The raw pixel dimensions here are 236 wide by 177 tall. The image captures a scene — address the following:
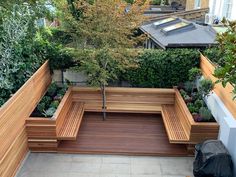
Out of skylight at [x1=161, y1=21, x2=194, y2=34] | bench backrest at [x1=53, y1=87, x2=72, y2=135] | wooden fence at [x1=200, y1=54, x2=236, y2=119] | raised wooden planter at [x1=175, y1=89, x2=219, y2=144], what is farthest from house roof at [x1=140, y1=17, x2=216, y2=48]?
bench backrest at [x1=53, y1=87, x2=72, y2=135]

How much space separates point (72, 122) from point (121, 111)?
4.83ft

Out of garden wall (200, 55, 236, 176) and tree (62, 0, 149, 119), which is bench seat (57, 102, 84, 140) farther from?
garden wall (200, 55, 236, 176)

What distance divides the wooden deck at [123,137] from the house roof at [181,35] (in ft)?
7.54

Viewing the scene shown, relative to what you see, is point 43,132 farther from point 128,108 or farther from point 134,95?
point 134,95

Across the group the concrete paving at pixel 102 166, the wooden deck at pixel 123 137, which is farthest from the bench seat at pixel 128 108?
the concrete paving at pixel 102 166

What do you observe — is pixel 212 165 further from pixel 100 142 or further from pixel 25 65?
pixel 25 65

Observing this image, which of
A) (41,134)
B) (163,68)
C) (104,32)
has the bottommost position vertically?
(41,134)

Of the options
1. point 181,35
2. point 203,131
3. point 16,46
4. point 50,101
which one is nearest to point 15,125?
point 50,101

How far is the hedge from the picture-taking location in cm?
783

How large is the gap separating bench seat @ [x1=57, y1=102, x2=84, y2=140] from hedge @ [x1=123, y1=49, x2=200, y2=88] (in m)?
1.64

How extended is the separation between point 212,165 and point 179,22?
261 inches

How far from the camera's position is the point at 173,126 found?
6.71m

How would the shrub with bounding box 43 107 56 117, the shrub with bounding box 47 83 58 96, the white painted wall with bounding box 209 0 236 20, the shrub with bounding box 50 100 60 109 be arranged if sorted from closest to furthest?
Result: the shrub with bounding box 43 107 56 117 → the shrub with bounding box 50 100 60 109 → the shrub with bounding box 47 83 58 96 → the white painted wall with bounding box 209 0 236 20

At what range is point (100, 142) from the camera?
259 inches
